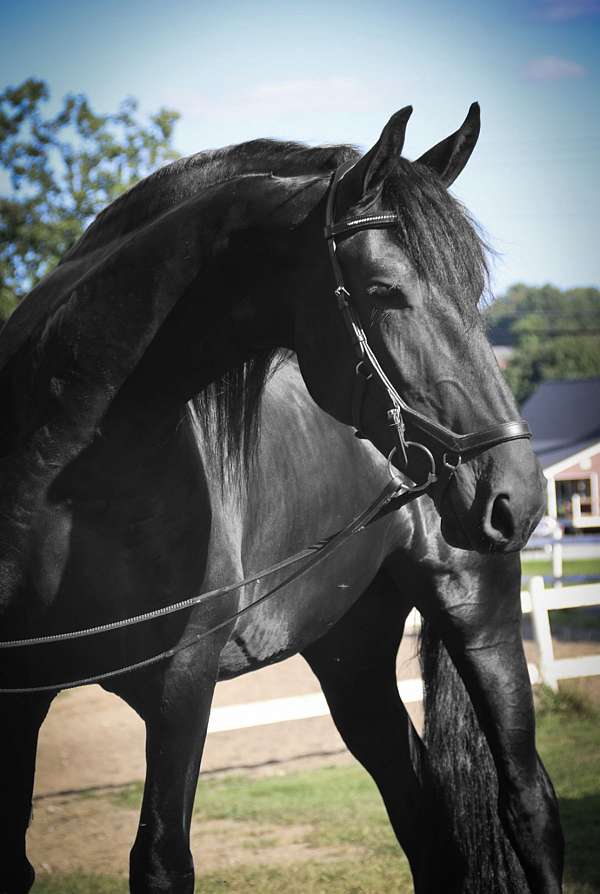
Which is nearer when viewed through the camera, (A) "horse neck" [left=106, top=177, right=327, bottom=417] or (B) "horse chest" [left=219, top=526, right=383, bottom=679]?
(A) "horse neck" [left=106, top=177, right=327, bottom=417]

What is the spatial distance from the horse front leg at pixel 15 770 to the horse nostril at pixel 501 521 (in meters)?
1.35

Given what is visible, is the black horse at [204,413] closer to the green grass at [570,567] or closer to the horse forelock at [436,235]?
the horse forelock at [436,235]

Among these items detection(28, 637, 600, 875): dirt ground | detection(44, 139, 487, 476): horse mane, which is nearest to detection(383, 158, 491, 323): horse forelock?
detection(44, 139, 487, 476): horse mane

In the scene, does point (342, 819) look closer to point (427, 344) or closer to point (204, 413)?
point (204, 413)

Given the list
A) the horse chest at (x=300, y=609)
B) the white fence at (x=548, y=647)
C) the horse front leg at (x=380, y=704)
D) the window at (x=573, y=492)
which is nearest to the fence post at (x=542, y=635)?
the white fence at (x=548, y=647)

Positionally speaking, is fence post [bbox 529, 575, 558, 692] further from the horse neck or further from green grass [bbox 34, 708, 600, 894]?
the horse neck

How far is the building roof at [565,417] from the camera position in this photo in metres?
36.2

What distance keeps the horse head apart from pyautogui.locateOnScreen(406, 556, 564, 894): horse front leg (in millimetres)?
1517

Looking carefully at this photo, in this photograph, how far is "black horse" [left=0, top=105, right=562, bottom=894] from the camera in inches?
81.7

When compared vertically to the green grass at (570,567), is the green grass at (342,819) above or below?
below

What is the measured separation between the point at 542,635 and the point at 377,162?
718 centimetres

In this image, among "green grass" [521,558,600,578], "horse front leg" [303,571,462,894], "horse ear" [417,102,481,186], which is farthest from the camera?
"green grass" [521,558,600,578]

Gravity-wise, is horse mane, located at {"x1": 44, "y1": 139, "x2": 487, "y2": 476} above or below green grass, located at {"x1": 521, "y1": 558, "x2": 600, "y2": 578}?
above

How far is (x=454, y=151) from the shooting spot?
2.27m
